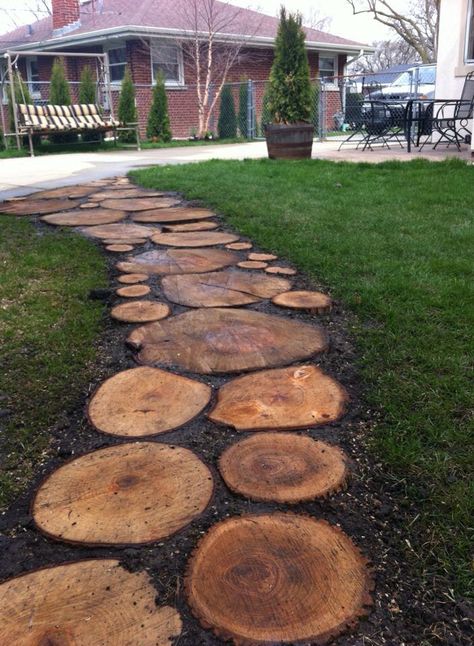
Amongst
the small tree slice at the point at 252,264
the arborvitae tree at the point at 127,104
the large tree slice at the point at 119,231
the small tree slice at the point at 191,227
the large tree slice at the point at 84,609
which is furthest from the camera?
the arborvitae tree at the point at 127,104

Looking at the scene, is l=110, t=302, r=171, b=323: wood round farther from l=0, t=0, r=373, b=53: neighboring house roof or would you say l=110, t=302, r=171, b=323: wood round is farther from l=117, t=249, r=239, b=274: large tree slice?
l=0, t=0, r=373, b=53: neighboring house roof

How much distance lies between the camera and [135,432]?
1.69 meters

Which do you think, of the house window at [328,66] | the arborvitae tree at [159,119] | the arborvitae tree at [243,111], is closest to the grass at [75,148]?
the arborvitae tree at [159,119]

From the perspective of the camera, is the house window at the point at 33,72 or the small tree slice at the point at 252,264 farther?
the house window at the point at 33,72

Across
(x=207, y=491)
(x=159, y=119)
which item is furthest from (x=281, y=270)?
(x=159, y=119)

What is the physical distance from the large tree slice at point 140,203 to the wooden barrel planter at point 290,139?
9.24 ft

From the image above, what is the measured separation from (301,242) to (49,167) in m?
5.64

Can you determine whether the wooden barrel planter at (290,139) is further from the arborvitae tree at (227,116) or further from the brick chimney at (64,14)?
the brick chimney at (64,14)

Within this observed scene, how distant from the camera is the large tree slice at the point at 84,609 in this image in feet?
3.51

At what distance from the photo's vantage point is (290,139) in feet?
24.6

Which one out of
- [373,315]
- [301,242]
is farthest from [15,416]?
[301,242]

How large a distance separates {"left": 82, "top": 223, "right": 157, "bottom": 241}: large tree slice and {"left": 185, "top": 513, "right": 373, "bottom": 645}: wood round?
2.78 metres

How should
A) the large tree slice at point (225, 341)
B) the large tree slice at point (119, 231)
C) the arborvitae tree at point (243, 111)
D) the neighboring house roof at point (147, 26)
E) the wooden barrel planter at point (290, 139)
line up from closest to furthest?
the large tree slice at point (225, 341), the large tree slice at point (119, 231), the wooden barrel planter at point (290, 139), the arborvitae tree at point (243, 111), the neighboring house roof at point (147, 26)

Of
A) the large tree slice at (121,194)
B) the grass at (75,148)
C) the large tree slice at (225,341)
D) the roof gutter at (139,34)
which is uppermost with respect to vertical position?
the roof gutter at (139,34)
